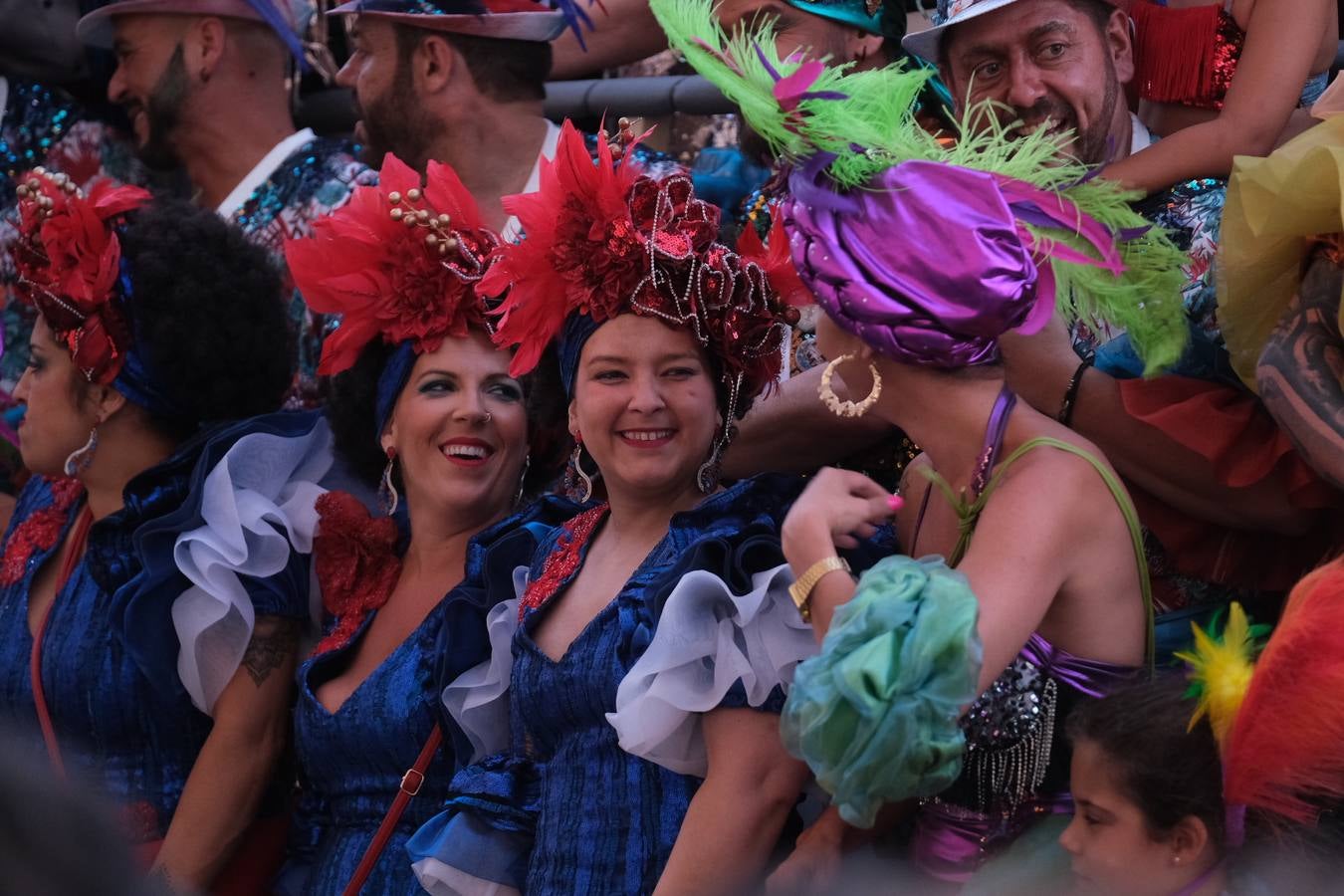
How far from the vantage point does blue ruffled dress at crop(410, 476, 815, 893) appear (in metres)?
3.04

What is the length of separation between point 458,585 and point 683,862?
1033 mm

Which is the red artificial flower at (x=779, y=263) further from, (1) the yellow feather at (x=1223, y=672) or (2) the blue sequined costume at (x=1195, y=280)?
(1) the yellow feather at (x=1223, y=672)

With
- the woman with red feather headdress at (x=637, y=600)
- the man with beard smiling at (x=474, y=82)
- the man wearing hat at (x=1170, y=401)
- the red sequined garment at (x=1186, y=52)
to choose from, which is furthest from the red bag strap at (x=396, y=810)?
the red sequined garment at (x=1186, y=52)

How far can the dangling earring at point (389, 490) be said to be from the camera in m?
4.12

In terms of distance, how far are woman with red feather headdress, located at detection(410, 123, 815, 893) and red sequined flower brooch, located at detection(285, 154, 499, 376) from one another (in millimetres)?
308

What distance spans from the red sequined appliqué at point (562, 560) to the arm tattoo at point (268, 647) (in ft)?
2.63

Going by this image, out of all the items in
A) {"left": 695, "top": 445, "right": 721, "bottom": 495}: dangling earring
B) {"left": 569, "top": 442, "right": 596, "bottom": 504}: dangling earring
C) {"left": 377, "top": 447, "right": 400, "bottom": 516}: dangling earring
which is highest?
{"left": 695, "top": 445, "right": 721, "bottom": 495}: dangling earring

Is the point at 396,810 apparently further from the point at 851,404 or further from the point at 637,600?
the point at 851,404

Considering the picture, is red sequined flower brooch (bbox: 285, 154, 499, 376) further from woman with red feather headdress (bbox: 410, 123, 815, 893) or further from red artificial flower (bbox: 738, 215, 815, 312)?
red artificial flower (bbox: 738, 215, 815, 312)

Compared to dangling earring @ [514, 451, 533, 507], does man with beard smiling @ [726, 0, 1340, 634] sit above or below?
above

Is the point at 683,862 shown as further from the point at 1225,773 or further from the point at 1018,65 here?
the point at 1018,65

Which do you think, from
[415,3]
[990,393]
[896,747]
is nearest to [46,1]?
[415,3]

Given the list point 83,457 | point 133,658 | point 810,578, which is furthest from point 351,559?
point 810,578

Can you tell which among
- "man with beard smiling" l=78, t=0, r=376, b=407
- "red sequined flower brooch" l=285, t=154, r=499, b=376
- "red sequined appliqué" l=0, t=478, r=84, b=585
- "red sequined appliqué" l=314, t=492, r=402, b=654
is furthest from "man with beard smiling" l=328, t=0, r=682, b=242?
"red sequined appliqué" l=0, t=478, r=84, b=585
